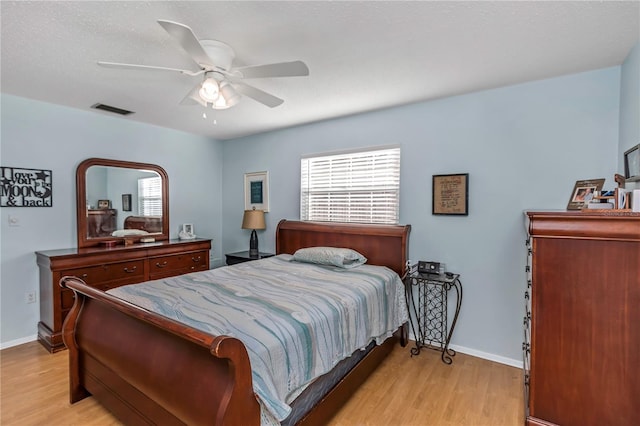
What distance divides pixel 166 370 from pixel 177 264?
8.68 ft

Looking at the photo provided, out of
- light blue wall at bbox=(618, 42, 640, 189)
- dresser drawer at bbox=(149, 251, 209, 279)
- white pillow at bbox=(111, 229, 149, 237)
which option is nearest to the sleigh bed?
dresser drawer at bbox=(149, 251, 209, 279)

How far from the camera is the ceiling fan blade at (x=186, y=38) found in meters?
1.35

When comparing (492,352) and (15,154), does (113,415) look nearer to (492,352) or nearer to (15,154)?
(15,154)

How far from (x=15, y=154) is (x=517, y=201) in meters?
4.77

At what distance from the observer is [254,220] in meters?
4.21

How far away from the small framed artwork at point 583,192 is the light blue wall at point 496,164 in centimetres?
20

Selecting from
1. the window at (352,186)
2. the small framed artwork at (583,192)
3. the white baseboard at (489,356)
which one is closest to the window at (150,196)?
the window at (352,186)

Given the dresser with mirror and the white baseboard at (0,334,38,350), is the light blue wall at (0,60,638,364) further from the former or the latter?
the dresser with mirror

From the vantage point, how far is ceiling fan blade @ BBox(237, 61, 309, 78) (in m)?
1.73

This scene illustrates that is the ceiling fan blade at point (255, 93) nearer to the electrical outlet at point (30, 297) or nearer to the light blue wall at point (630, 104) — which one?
the light blue wall at point (630, 104)

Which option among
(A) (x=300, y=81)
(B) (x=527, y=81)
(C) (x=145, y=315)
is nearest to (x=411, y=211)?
(B) (x=527, y=81)

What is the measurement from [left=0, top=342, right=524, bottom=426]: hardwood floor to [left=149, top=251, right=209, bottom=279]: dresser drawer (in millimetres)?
1146

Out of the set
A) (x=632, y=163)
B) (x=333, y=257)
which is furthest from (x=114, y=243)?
(x=632, y=163)

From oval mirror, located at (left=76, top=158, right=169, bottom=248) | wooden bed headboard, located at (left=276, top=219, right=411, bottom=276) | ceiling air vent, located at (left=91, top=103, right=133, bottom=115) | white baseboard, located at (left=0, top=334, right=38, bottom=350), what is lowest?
white baseboard, located at (left=0, top=334, right=38, bottom=350)
